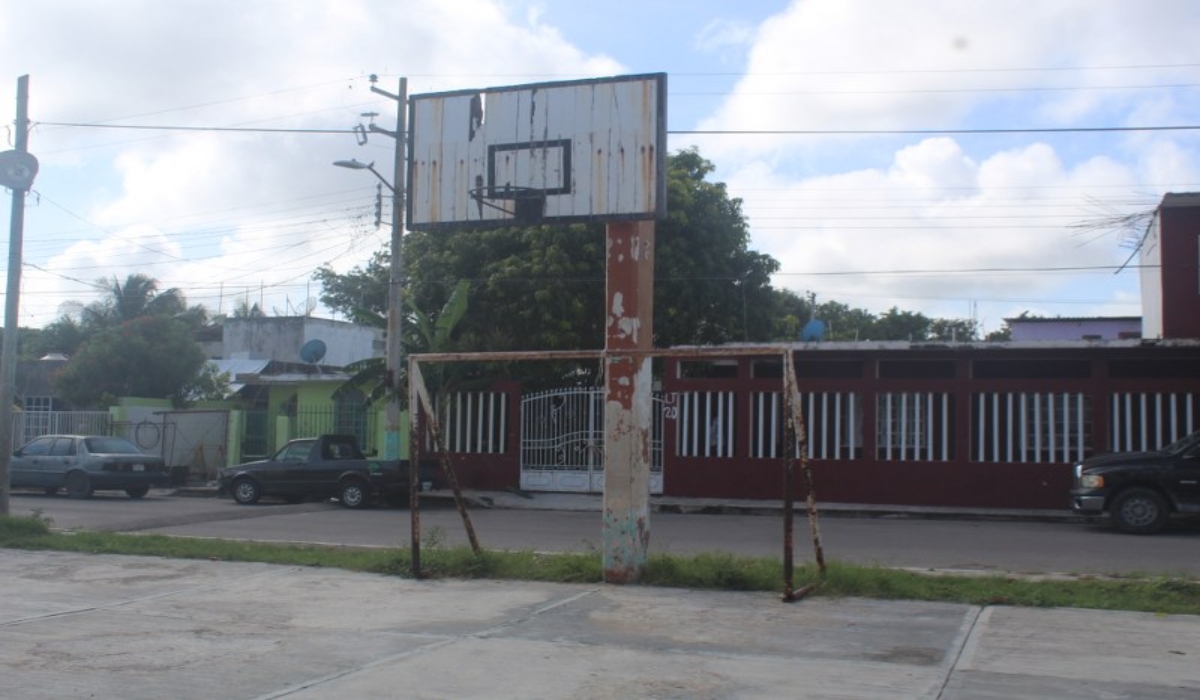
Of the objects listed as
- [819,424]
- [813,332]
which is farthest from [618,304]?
[813,332]

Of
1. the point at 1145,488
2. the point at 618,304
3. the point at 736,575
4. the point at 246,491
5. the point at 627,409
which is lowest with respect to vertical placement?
the point at 246,491

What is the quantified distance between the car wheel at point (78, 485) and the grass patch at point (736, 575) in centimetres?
1186

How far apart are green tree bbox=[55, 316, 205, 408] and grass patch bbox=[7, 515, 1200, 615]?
22.0 meters

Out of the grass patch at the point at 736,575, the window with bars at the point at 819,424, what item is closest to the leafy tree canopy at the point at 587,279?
the window with bars at the point at 819,424

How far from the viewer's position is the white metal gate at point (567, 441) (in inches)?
951

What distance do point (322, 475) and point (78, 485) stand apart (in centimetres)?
597

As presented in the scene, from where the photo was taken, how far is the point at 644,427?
11383 mm

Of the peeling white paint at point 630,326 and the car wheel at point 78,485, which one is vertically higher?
the peeling white paint at point 630,326

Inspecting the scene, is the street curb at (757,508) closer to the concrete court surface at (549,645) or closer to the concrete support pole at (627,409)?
the concrete support pole at (627,409)

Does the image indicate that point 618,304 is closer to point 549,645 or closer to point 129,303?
point 549,645

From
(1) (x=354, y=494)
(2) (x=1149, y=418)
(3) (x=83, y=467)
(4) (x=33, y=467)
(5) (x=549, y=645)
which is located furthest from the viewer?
(4) (x=33, y=467)

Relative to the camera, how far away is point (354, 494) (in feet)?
75.5

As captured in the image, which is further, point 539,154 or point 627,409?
point 539,154

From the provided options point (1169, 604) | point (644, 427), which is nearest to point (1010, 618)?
point (1169, 604)
